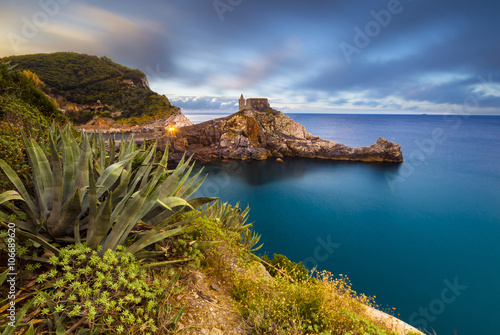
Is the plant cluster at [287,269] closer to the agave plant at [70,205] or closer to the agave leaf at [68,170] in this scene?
the agave plant at [70,205]

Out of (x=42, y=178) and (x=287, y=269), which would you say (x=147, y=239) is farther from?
(x=287, y=269)

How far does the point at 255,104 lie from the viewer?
51.1 m

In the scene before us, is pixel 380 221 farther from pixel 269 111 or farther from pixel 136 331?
pixel 269 111

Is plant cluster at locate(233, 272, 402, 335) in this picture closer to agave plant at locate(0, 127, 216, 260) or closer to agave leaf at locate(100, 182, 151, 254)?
agave plant at locate(0, 127, 216, 260)

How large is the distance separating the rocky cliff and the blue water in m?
4.38

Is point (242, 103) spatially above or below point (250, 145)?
above

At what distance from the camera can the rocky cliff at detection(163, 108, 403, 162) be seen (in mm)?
39594

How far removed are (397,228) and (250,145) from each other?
28.4 metres

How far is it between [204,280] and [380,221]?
20.8 metres

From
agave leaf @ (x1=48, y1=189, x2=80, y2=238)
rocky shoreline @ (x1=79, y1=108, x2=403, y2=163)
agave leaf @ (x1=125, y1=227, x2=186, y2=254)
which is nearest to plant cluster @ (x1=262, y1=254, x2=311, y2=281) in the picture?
agave leaf @ (x1=125, y1=227, x2=186, y2=254)

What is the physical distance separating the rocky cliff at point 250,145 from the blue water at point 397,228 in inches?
173

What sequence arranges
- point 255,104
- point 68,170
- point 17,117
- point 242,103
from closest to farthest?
1. point 68,170
2. point 17,117
3. point 242,103
4. point 255,104

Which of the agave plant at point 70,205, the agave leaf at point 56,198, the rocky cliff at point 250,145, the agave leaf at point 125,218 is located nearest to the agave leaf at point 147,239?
the agave plant at point 70,205

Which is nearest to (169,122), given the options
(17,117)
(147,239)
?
(17,117)
